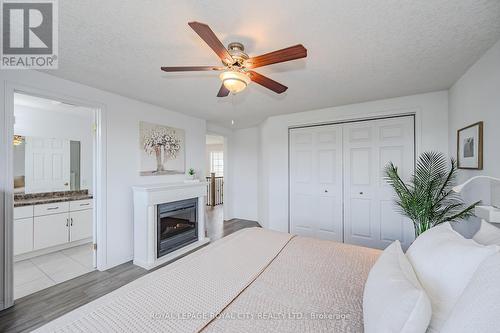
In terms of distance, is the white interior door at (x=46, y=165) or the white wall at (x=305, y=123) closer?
the white wall at (x=305, y=123)

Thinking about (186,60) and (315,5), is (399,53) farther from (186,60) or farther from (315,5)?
(186,60)

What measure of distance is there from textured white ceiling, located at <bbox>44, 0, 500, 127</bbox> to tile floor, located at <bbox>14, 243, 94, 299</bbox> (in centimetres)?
234

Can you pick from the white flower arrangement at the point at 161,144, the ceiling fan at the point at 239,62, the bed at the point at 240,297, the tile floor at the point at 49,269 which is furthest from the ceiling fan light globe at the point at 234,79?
the tile floor at the point at 49,269

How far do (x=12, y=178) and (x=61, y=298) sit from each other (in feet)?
4.24

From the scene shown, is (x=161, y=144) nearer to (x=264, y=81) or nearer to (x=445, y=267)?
(x=264, y=81)

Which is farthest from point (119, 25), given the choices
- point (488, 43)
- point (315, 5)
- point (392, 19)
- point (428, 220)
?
point (428, 220)

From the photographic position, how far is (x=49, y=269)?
2.65m

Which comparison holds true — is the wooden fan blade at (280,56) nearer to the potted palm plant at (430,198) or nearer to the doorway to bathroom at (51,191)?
the potted palm plant at (430,198)

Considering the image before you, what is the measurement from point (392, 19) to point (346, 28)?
285 mm

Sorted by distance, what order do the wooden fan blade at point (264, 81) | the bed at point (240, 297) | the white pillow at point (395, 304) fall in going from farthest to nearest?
the wooden fan blade at point (264, 81) < the bed at point (240, 297) < the white pillow at point (395, 304)

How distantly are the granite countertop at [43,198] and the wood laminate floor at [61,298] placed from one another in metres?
1.44

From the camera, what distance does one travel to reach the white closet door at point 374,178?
3.04 metres

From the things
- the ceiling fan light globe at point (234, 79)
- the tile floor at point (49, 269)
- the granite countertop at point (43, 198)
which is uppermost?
the ceiling fan light globe at point (234, 79)

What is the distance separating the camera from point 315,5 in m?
1.27
